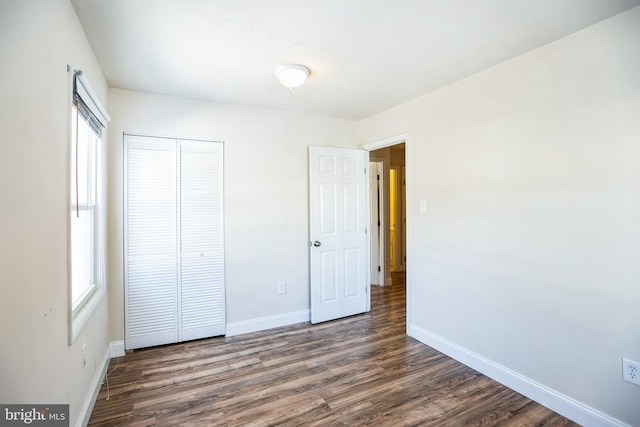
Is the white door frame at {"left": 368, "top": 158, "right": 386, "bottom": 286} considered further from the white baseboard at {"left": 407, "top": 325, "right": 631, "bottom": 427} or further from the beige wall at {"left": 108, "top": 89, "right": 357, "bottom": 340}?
the white baseboard at {"left": 407, "top": 325, "right": 631, "bottom": 427}

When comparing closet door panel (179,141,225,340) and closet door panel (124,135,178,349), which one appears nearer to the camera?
closet door panel (124,135,178,349)

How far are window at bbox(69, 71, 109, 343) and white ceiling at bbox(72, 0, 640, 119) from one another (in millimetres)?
450

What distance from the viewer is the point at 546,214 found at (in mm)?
2076

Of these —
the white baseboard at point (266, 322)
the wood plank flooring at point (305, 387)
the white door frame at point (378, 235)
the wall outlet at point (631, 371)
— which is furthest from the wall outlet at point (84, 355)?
the white door frame at point (378, 235)

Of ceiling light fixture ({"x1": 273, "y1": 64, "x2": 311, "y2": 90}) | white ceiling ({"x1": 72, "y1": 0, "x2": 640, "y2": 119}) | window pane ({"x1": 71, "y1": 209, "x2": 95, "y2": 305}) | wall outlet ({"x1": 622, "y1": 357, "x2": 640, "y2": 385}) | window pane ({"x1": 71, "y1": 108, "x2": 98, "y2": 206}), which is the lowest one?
wall outlet ({"x1": 622, "y1": 357, "x2": 640, "y2": 385})

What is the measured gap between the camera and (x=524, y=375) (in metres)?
2.21

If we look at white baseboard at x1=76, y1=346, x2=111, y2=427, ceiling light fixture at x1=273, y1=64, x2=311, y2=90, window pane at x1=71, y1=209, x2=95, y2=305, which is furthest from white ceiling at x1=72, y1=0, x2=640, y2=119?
white baseboard at x1=76, y1=346, x2=111, y2=427

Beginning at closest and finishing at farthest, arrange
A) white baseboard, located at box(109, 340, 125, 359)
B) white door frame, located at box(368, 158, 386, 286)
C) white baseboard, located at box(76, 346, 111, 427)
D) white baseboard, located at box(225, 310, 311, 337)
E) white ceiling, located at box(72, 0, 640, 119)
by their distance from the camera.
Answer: white ceiling, located at box(72, 0, 640, 119) → white baseboard, located at box(76, 346, 111, 427) → white baseboard, located at box(109, 340, 125, 359) → white baseboard, located at box(225, 310, 311, 337) → white door frame, located at box(368, 158, 386, 286)

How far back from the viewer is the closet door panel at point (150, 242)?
112 inches

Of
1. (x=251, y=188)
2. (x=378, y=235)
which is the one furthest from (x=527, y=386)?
(x=378, y=235)

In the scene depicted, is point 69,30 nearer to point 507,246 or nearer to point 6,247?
point 6,247

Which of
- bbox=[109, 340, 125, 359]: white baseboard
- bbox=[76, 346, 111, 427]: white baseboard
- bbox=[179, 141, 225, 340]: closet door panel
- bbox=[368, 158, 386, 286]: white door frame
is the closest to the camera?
bbox=[76, 346, 111, 427]: white baseboard

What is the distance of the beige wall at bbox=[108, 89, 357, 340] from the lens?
280 cm

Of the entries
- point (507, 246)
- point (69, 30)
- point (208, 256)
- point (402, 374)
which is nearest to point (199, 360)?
point (208, 256)
